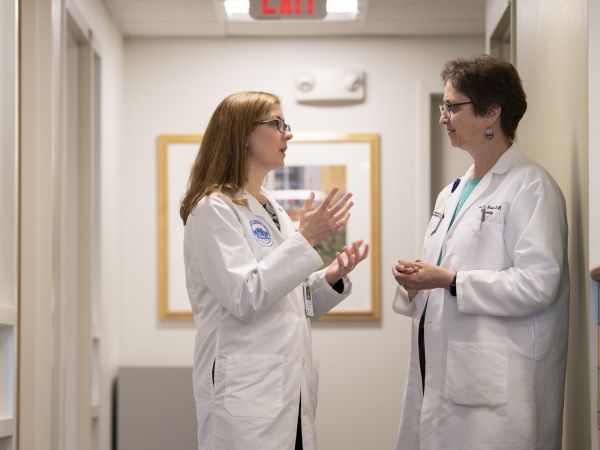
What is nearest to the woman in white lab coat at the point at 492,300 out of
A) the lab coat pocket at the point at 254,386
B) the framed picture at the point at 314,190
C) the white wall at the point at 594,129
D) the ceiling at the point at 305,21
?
the white wall at the point at 594,129

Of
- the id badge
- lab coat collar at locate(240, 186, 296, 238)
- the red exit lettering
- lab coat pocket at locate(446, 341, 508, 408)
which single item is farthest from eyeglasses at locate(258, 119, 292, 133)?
the red exit lettering

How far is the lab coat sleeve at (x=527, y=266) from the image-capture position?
7.66ft

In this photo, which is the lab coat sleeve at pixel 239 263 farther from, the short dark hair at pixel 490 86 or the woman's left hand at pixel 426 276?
the short dark hair at pixel 490 86

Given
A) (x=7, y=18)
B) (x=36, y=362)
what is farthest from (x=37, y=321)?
(x=7, y=18)

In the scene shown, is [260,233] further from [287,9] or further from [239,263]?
[287,9]

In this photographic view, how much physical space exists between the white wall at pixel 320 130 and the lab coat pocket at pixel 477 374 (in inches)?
93.1

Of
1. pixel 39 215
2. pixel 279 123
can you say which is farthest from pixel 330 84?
pixel 279 123

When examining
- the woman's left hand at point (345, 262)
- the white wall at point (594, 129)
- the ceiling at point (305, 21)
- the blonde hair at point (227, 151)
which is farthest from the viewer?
the ceiling at point (305, 21)

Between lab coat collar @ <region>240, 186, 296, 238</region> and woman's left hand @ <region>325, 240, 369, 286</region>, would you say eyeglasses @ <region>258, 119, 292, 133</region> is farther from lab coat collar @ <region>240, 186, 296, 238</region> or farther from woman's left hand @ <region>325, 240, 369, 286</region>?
woman's left hand @ <region>325, 240, 369, 286</region>

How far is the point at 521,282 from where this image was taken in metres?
2.34

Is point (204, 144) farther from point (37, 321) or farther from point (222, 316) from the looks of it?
point (37, 321)

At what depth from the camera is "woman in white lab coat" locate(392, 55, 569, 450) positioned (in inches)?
93.2

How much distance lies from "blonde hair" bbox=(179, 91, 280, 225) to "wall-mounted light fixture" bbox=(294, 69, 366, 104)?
2.28 metres

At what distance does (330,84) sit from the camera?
4895 millimetres
